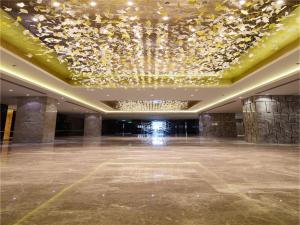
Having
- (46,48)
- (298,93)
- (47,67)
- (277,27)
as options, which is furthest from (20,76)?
(298,93)

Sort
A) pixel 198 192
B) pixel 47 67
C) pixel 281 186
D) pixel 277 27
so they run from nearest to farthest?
pixel 198 192, pixel 281 186, pixel 277 27, pixel 47 67

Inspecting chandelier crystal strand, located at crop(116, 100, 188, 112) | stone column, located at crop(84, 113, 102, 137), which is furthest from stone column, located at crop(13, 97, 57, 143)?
stone column, located at crop(84, 113, 102, 137)

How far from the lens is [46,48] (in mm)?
6426

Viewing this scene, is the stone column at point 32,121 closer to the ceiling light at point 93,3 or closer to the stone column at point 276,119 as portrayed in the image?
the ceiling light at point 93,3

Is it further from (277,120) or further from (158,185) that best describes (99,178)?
(277,120)

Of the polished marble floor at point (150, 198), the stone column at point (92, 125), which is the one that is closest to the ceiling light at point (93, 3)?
the polished marble floor at point (150, 198)

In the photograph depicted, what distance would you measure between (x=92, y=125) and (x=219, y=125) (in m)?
14.8

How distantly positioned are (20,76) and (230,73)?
963 cm

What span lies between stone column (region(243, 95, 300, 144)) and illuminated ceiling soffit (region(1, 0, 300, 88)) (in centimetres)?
409

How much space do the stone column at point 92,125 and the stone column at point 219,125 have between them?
12.6 meters

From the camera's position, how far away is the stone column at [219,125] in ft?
71.1

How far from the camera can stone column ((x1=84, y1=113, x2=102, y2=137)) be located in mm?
23344

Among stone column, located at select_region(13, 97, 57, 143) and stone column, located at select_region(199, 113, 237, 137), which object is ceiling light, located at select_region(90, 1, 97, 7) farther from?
stone column, located at select_region(199, 113, 237, 137)

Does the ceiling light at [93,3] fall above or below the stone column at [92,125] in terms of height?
above
